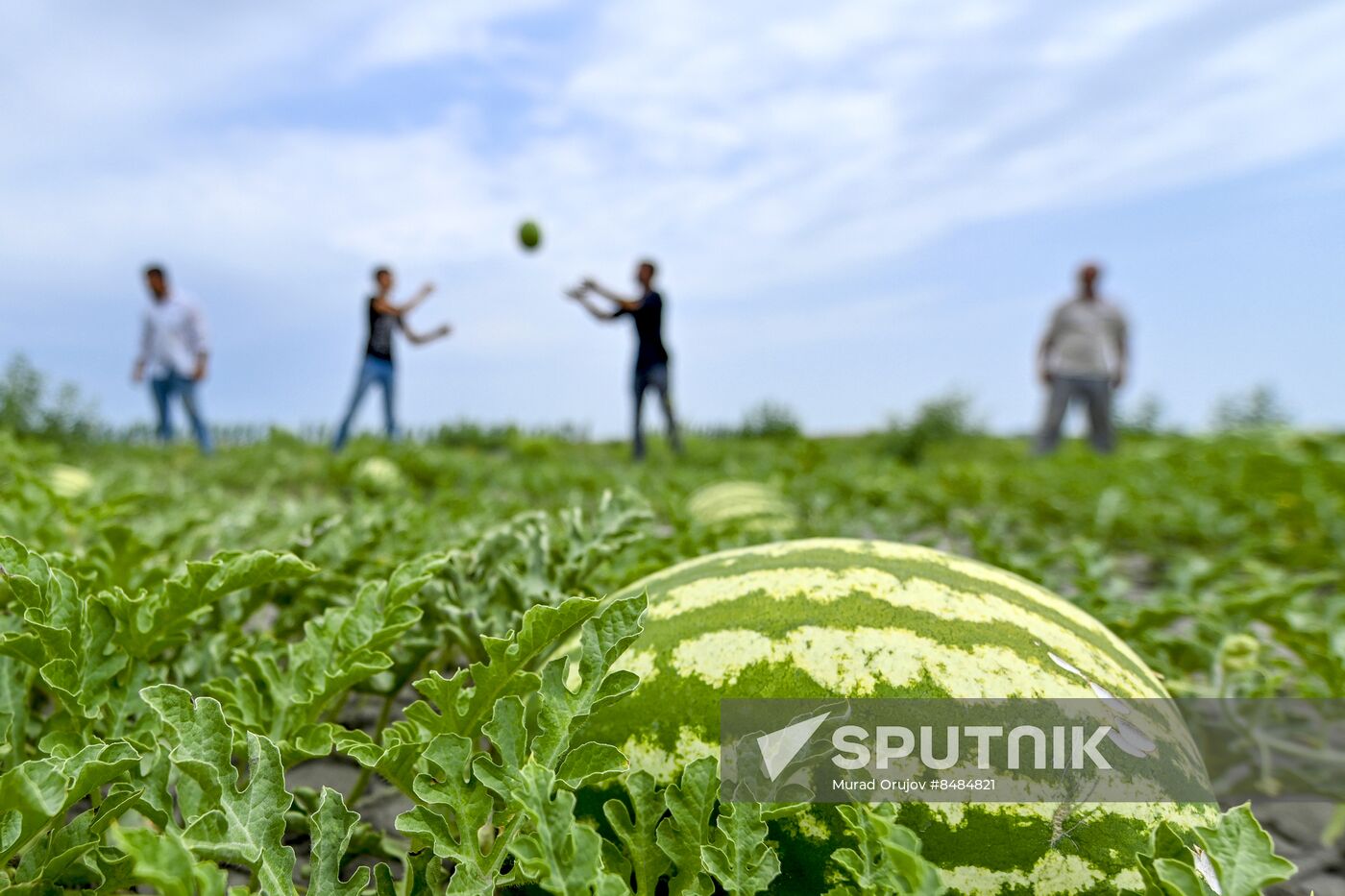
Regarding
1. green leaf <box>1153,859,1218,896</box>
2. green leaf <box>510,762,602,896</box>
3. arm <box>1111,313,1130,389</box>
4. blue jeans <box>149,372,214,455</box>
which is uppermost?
arm <box>1111,313,1130,389</box>

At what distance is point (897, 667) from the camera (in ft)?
4.71

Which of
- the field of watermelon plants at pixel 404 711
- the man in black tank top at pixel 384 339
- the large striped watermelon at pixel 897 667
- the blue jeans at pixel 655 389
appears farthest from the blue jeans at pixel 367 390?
the large striped watermelon at pixel 897 667

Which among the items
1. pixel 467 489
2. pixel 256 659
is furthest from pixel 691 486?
pixel 256 659

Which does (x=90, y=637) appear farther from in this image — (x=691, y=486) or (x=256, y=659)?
(x=691, y=486)

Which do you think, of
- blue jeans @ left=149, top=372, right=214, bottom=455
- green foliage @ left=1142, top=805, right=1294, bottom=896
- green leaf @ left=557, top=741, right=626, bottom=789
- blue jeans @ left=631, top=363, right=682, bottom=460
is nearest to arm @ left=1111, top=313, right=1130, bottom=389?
blue jeans @ left=631, top=363, right=682, bottom=460

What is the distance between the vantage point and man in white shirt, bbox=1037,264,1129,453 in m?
12.8

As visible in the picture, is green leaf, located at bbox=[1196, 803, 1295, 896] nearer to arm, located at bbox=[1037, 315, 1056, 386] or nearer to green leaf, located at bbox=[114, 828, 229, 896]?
green leaf, located at bbox=[114, 828, 229, 896]

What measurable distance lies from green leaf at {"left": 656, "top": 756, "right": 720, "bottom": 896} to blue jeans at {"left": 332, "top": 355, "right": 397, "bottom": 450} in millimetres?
9817

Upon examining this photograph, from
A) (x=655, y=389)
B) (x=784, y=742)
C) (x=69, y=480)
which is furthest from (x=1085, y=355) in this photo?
(x=784, y=742)

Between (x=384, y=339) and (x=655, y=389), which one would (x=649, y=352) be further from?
(x=384, y=339)

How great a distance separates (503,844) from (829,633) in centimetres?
58

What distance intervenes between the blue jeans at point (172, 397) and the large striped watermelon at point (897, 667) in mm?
11114

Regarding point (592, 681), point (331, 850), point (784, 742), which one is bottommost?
point (331, 850)

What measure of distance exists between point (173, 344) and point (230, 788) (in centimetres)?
1188
